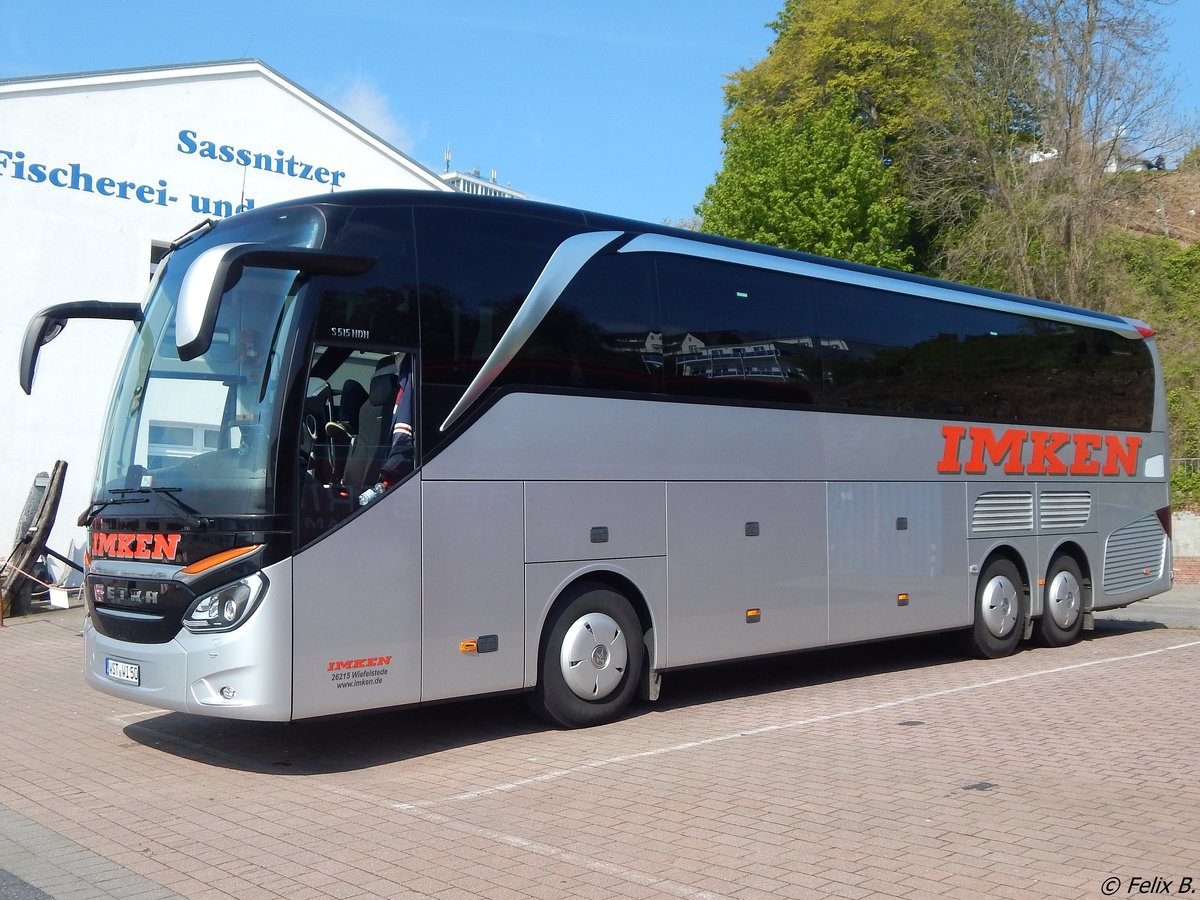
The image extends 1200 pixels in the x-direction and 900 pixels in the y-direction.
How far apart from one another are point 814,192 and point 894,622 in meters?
27.7

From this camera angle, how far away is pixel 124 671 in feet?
26.4

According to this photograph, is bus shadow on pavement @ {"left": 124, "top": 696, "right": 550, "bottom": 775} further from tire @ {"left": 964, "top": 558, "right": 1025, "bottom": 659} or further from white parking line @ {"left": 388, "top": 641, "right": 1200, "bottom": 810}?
tire @ {"left": 964, "top": 558, "right": 1025, "bottom": 659}

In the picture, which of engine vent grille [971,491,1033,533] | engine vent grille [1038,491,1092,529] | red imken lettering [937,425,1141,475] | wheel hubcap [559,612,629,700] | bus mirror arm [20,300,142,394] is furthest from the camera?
engine vent grille [1038,491,1092,529]

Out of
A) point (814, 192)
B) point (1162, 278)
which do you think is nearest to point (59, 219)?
point (814, 192)

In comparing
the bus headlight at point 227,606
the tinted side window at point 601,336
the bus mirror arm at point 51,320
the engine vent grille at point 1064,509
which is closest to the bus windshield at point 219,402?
the bus headlight at point 227,606

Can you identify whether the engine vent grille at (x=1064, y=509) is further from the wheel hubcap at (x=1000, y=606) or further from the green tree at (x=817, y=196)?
the green tree at (x=817, y=196)

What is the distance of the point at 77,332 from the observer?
18266mm

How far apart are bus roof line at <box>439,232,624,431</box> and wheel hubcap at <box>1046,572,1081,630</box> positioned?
808 cm

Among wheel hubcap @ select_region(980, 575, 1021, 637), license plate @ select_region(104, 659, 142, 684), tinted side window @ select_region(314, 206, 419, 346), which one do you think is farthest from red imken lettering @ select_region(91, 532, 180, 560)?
wheel hubcap @ select_region(980, 575, 1021, 637)

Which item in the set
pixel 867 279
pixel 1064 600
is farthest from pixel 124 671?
pixel 1064 600

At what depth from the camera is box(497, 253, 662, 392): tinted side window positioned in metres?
9.02

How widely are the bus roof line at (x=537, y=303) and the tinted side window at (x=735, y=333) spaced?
33.2 inches

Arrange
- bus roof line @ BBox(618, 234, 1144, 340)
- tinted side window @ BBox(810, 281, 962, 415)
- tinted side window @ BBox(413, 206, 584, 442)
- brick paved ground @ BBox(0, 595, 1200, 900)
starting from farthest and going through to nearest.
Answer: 1. tinted side window @ BBox(810, 281, 962, 415)
2. bus roof line @ BBox(618, 234, 1144, 340)
3. tinted side window @ BBox(413, 206, 584, 442)
4. brick paved ground @ BBox(0, 595, 1200, 900)

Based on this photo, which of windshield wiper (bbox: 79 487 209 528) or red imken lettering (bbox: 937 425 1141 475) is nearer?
windshield wiper (bbox: 79 487 209 528)
